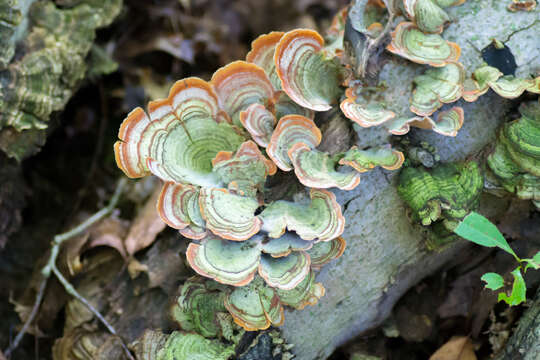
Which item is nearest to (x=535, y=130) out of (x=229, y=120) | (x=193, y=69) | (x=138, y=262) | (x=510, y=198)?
(x=510, y=198)

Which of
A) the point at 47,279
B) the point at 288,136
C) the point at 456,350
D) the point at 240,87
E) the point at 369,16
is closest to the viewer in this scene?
the point at 288,136

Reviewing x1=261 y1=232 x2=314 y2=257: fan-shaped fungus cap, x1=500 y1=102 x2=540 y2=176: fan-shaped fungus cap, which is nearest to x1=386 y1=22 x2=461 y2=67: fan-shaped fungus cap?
x1=500 y1=102 x2=540 y2=176: fan-shaped fungus cap

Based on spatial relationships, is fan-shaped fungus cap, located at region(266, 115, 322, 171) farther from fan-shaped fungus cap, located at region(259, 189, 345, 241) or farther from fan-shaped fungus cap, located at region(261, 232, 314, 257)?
fan-shaped fungus cap, located at region(261, 232, 314, 257)

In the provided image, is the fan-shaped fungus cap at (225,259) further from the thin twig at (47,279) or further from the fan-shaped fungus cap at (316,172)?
the thin twig at (47,279)

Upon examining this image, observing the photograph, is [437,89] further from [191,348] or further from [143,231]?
[143,231]

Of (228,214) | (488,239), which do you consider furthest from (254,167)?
(488,239)
